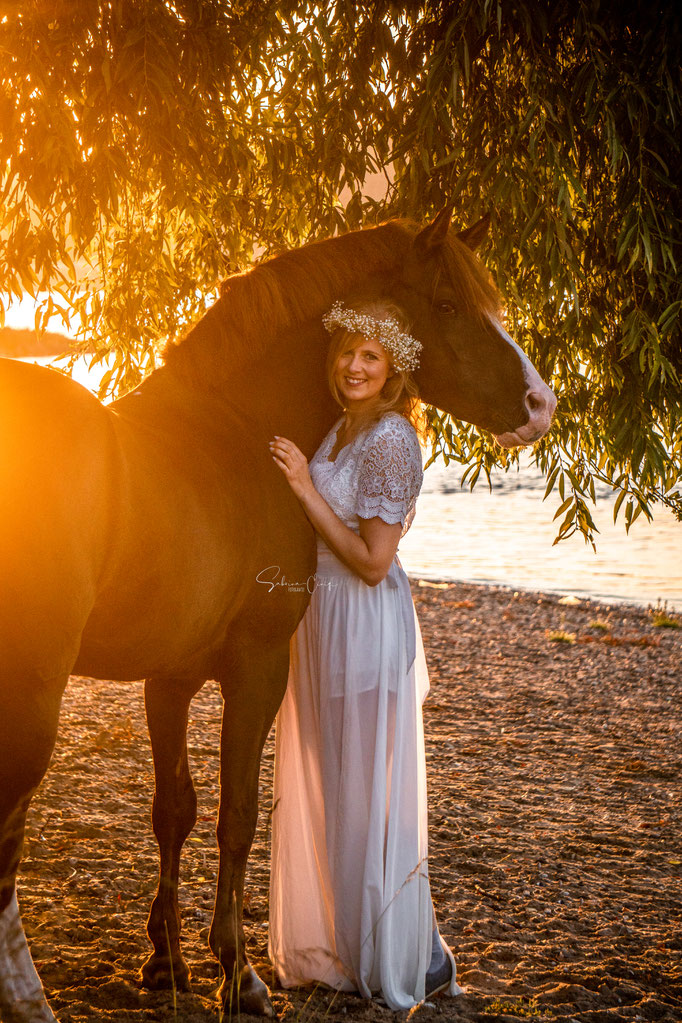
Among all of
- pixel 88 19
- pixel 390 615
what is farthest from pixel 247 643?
pixel 88 19

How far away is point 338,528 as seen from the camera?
2.75m

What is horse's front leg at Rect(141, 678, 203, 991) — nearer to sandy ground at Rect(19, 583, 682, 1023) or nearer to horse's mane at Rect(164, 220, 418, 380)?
sandy ground at Rect(19, 583, 682, 1023)

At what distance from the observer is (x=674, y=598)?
43.5 ft

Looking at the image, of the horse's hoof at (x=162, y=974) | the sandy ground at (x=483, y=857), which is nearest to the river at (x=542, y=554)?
the sandy ground at (x=483, y=857)

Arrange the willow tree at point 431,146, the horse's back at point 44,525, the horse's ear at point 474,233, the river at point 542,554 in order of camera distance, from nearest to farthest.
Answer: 1. the horse's back at point 44,525
2. the horse's ear at point 474,233
3. the willow tree at point 431,146
4. the river at point 542,554

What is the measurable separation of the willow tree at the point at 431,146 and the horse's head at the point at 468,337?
669 millimetres

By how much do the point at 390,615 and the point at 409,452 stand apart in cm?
53

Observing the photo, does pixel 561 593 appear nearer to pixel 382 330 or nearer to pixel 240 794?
pixel 382 330

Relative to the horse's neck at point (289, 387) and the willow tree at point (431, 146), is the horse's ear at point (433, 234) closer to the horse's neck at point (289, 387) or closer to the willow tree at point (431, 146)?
the horse's neck at point (289, 387)

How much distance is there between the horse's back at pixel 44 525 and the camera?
1.92 metres

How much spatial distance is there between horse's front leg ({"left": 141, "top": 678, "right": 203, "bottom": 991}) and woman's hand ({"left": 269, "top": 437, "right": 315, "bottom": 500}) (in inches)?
25.2

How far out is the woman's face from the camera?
2775mm

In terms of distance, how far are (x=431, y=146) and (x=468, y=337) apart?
119 cm

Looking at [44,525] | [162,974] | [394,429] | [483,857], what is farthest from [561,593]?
[44,525]
